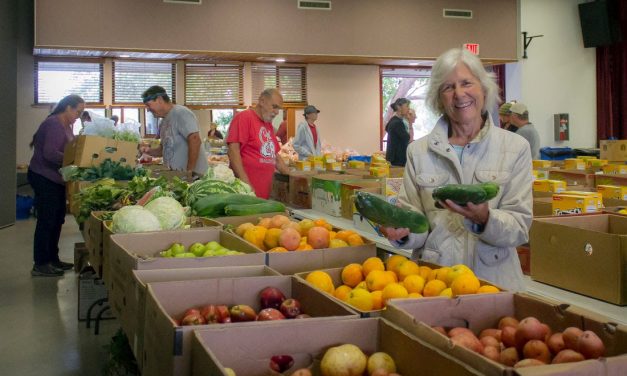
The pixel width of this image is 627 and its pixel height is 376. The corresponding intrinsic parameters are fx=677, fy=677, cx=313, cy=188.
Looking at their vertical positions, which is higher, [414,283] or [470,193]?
[470,193]

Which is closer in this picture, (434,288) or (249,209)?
(434,288)

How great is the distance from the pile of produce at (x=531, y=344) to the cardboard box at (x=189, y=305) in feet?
0.99

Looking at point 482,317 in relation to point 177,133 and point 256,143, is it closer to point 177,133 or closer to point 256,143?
point 256,143

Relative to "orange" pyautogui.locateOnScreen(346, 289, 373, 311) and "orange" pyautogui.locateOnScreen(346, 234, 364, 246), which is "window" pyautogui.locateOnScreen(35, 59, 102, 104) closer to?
"orange" pyautogui.locateOnScreen(346, 234, 364, 246)

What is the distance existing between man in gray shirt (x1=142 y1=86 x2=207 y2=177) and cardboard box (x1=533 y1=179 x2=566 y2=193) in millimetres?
3018

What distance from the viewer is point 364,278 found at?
214 cm

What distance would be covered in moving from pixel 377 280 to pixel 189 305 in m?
0.55

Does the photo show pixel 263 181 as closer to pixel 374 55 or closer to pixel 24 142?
pixel 374 55

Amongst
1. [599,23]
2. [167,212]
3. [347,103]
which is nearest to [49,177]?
[167,212]

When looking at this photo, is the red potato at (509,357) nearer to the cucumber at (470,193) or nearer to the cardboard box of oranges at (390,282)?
the cardboard box of oranges at (390,282)

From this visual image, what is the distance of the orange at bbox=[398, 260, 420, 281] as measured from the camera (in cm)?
205

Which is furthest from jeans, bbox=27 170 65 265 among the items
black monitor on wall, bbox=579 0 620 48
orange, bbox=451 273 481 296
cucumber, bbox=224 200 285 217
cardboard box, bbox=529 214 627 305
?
black monitor on wall, bbox=579 0 620 48

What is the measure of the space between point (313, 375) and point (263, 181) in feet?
13.7

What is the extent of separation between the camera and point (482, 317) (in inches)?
67.2
